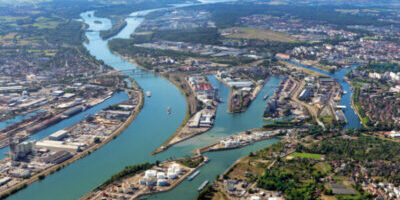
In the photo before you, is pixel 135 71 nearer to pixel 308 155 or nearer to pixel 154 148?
pixel 154 148

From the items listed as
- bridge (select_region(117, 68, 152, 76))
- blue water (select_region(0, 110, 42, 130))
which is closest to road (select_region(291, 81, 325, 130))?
bridge (select_region(117, 68, 152, 76))

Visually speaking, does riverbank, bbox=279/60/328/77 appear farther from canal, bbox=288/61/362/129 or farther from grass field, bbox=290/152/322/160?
grass field, bbox=290/152/322/160

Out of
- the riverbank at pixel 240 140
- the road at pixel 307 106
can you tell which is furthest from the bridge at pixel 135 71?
the riverbank at pixel 240 140

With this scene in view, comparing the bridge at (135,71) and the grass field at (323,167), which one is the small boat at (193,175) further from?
the bridge at (135,71)

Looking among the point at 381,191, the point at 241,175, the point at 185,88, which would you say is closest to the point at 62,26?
the point at 185,88

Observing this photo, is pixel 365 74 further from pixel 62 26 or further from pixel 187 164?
pixel 62 26

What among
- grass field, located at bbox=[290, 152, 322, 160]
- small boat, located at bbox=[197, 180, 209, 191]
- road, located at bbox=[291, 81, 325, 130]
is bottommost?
small boat, located at bbox=[197, 180, 209, 191]
